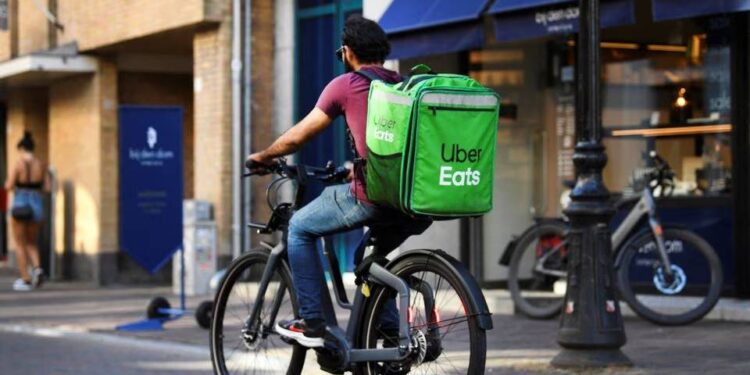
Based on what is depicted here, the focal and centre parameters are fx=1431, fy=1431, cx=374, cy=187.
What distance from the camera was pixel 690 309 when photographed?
1101cm

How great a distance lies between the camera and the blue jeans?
6375mm

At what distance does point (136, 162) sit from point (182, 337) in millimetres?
2344

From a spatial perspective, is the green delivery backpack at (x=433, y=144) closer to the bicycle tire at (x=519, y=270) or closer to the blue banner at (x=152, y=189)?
the bicycle tire at (x=519, y=270)

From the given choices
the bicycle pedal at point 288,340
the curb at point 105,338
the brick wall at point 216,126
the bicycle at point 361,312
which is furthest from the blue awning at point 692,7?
the brick wall at point 216,126

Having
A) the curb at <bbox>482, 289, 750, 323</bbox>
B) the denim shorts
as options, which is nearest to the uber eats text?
the curb at <bbox>482, 289, 750, 323</bbox>

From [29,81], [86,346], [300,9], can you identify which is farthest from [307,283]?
[29,81]

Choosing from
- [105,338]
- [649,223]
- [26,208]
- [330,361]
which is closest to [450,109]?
[330,361]

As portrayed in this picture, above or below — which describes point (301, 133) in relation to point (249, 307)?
above

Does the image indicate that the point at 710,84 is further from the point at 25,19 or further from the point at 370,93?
the point at 25,19

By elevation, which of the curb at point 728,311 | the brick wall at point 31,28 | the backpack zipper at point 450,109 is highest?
the brick wall at point 31,28

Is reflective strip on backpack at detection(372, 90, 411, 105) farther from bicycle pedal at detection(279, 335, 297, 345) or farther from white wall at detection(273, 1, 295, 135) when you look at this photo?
white wall at detection(273, 1, 295, 135)

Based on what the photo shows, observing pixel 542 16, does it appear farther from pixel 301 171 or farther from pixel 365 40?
pixel 365 40

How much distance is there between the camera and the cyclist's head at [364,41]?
6.46 meters

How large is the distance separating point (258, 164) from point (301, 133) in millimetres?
421
